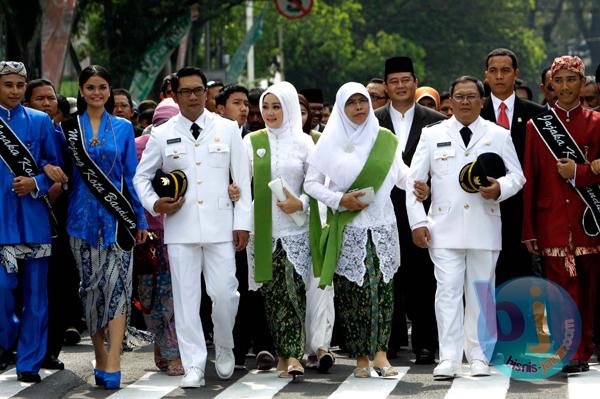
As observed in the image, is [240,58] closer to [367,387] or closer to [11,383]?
[11,383]

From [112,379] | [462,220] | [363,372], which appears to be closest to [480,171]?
[462,220]

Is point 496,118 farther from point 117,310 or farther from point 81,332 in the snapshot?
point 81,332

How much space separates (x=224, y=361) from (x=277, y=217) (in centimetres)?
108

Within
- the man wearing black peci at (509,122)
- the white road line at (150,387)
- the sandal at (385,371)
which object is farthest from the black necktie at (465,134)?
the white road line at (150,387)

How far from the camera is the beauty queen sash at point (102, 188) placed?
36.0 feet

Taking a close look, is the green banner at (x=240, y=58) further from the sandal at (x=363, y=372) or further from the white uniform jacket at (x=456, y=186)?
Result: the sandal at (x=363, y=372)

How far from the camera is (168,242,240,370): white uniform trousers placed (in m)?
11.1

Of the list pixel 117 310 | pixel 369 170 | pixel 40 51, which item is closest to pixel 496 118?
pixel 369 170

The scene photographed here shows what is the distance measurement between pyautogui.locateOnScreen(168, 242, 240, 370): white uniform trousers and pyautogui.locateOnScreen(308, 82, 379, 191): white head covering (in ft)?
2.87

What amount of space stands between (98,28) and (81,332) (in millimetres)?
19263

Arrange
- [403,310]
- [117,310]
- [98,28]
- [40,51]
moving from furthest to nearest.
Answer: [98,28]
[40,51]
[403,310]
[117,310]

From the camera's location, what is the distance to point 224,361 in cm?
1134

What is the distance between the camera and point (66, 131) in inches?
437

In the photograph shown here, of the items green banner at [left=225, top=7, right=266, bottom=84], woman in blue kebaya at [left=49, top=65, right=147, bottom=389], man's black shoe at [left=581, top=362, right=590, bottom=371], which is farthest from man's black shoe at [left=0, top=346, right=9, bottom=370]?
green banner at [left=225, top=7, right=266, bottom=84]
